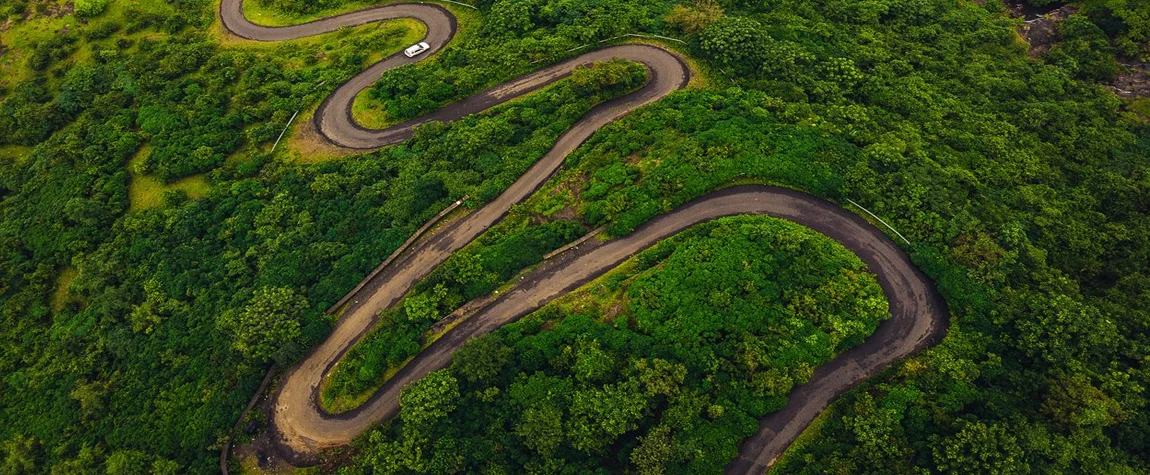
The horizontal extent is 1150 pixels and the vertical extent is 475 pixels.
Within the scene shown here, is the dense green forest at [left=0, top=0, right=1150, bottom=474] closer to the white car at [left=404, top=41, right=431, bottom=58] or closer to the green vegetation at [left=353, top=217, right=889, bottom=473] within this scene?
the green vegetation at [left=353, top=217, right=889, bottom=473]

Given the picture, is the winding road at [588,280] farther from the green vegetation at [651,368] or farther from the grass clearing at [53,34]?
the grass clearing at [53,34]

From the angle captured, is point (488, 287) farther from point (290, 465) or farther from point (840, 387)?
point (840, 387)

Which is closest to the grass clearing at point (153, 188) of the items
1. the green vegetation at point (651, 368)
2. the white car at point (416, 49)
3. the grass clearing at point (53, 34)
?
the grass clearing at point (53, 34)

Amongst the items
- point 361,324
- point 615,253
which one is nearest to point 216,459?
point 361,324

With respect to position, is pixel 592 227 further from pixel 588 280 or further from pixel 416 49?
pixel 416 49

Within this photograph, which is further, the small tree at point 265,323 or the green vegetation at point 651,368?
the small tree at point 265,323

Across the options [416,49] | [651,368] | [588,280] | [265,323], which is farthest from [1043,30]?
[265,323]
